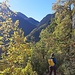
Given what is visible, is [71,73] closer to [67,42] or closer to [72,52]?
[72,52]

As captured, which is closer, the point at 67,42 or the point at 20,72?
the point at 20,72

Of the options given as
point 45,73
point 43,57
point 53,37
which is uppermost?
point 53,37

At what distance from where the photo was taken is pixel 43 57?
30.9 m

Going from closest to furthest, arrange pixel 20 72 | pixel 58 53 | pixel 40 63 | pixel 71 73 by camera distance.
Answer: pixel 20 72 < pixel 71 73 < pixel 40 63 < pixel 58 53

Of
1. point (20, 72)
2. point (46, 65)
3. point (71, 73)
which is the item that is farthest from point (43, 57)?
point (20, 72)

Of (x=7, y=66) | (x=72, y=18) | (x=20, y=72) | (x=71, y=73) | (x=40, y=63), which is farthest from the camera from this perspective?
(x=72, y=18)

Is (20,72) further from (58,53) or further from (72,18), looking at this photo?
(72,18)

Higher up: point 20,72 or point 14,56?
point 14,56

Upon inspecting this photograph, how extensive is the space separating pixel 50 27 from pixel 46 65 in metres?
17.5

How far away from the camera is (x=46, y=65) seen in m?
29.8

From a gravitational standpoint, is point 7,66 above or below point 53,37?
below

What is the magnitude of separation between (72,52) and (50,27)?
1728 centimetres

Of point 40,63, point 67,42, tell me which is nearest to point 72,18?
point 67,42

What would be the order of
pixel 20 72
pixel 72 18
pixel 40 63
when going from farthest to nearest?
pixel 72 18, pixel 40 63, pixel 20 72
